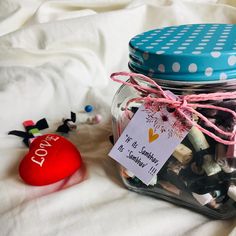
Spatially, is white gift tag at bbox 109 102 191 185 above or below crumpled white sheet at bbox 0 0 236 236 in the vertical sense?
above

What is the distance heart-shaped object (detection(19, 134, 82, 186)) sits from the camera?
48 centimetres

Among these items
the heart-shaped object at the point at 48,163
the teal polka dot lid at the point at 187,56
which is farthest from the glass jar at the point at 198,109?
the heart-shaped object at the point at 48,163

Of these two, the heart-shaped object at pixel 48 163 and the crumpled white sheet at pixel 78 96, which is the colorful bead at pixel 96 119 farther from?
the heart-shaped object at pixel 48 163

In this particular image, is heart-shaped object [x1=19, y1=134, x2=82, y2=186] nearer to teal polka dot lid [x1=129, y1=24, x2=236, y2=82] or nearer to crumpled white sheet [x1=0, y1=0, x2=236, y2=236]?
crumpled white sheet [x1=0, y1=0, x2=236, y2=236]

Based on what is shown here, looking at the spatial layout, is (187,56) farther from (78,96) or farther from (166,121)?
(78,96)

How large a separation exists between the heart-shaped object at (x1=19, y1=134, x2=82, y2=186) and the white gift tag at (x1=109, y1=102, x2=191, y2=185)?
2.7 inches

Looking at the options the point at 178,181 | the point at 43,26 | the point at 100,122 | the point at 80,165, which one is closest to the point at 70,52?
the point at 43,26

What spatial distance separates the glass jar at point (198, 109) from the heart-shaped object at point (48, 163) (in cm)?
10

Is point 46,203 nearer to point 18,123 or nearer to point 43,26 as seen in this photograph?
point 18,123

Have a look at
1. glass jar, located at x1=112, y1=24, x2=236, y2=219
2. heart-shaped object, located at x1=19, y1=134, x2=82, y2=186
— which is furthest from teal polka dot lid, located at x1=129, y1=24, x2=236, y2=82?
heart-shaped object, located at x1=19, y1=134, x2=82, y2=186

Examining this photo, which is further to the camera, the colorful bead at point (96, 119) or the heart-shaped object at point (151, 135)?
the colorful bead at point (96, 119)

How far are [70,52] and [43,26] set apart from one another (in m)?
0.07

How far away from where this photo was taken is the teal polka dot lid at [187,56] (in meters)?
0.38

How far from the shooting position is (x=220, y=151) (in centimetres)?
41
